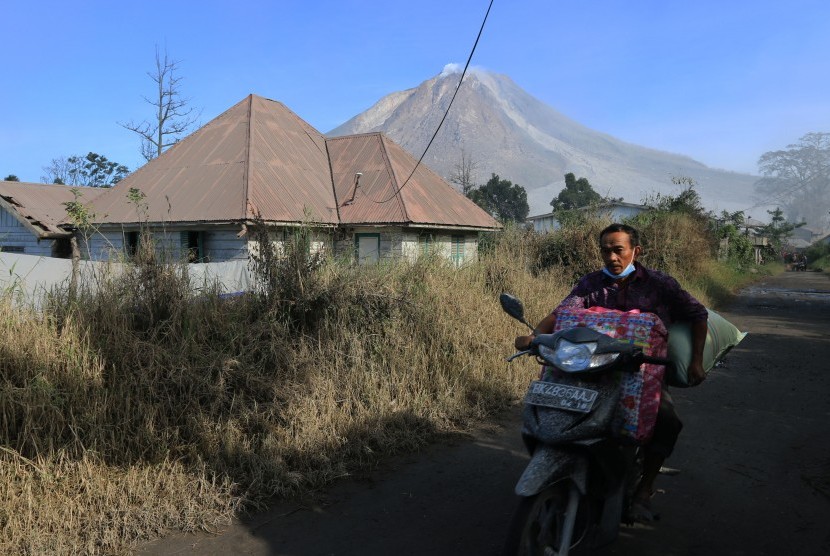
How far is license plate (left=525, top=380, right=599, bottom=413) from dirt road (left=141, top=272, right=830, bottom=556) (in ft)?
3.28

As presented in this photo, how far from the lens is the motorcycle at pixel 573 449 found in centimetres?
264

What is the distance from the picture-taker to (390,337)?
20.1 feet

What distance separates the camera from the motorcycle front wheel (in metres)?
2.55

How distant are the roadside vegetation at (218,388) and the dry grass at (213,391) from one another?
1 cm

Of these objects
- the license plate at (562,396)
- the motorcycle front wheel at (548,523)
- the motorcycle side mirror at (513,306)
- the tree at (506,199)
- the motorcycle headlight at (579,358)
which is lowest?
the motorcycle front wheel at (548,523)

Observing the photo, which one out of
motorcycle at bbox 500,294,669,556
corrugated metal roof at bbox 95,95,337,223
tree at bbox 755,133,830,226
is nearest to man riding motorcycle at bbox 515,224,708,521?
motorcycle at bbox 500,294,669,556

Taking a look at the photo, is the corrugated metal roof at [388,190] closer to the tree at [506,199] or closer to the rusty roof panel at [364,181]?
the rusty roof panel at [364,181]

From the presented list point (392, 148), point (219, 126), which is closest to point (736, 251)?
point (392, 148)

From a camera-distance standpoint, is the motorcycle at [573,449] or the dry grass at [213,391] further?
the dry grass at [213,391]

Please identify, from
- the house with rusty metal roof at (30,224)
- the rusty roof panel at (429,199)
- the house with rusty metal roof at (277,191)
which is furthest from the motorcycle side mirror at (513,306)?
the house with rusty metal roof at (30,224)

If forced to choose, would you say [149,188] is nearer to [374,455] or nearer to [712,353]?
[374,455]

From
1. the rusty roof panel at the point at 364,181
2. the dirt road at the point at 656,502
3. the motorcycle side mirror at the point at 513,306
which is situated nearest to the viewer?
the dirt road at the point at 656,502

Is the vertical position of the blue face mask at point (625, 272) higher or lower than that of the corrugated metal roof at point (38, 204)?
lower

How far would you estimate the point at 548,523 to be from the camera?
2766 millimetres
